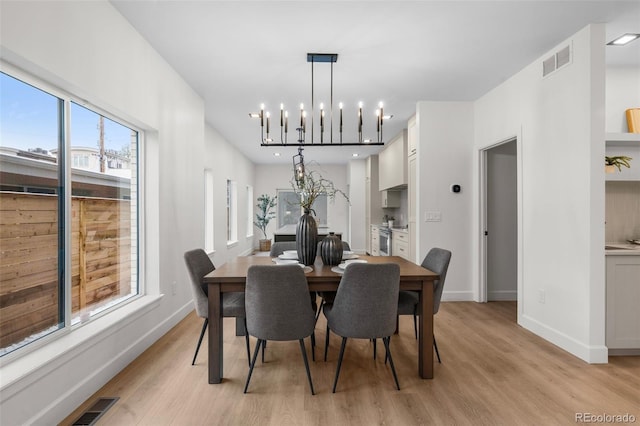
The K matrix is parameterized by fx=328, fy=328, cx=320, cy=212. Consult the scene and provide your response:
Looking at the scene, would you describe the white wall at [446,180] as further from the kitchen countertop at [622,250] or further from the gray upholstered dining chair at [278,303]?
the gray upholstered dining chair at [278,303]

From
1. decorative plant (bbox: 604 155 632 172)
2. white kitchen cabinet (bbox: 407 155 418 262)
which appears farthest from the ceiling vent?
white kitchen cabinet (bbox: 407 155 418 262)

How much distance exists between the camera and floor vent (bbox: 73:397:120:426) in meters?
1.85

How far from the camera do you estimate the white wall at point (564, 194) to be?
2.59 metres

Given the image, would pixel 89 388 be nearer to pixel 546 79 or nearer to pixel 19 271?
pixel 19 271

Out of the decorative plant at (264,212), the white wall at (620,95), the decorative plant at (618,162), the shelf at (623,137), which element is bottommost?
the decorative plant at (264,212)

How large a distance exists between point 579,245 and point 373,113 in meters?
3.12

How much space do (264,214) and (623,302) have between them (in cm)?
770

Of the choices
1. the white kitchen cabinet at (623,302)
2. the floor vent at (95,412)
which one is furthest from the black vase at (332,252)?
the white kitchen cabinet at (623,302)

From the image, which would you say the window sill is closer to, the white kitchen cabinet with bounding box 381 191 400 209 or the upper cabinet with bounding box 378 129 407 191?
the upper cabinet with bounding box 378 129 407 191

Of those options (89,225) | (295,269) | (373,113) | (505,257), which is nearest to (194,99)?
(89,225)

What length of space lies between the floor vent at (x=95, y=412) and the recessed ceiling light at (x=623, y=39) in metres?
4.70

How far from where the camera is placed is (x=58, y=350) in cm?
185

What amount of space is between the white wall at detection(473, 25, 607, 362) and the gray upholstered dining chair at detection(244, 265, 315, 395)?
2.27 metres

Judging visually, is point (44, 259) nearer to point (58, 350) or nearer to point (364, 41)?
point (58, 350)
